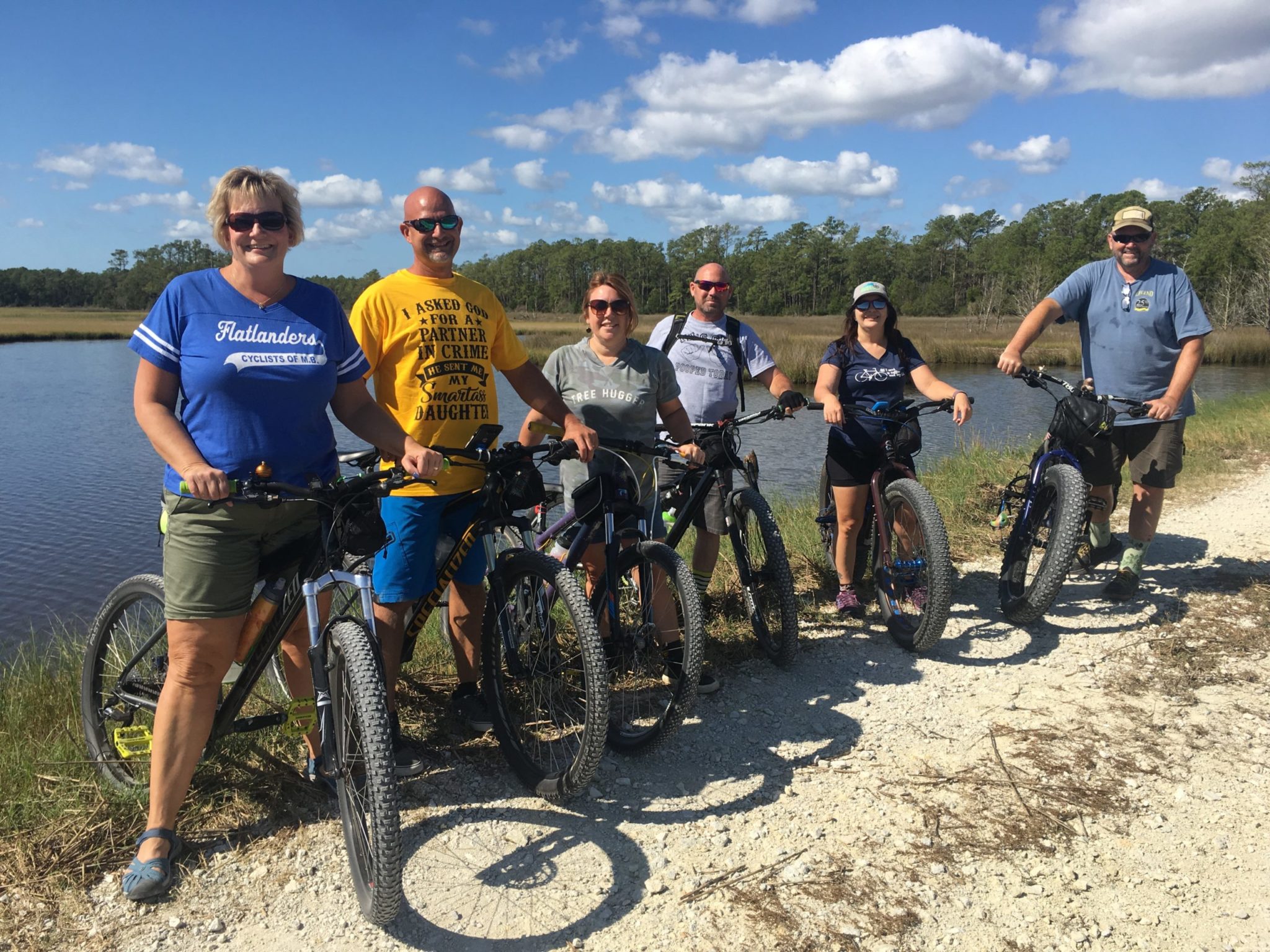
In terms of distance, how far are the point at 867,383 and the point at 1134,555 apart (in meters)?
2.08

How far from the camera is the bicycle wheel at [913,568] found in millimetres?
4144

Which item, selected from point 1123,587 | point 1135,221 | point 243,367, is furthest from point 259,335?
point 1123,587

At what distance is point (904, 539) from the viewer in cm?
452

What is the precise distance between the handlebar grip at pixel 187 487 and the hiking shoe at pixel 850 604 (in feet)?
11.4

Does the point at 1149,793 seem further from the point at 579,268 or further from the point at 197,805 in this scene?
the point at 579,268

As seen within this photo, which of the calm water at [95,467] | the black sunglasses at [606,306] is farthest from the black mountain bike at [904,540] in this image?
the calm water at [95,467]

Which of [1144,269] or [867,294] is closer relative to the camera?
[867,294]

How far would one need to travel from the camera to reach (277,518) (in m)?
2.61

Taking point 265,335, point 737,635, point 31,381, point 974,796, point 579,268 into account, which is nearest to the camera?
point 265,335

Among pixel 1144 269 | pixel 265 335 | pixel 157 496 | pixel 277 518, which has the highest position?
pixel 1144 269

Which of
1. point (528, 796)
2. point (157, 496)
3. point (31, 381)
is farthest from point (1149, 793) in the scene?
point (31, 381)

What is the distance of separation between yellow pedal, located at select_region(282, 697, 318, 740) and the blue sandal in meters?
0.45

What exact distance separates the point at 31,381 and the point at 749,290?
3227 inches

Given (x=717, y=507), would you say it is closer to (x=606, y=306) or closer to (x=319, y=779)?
(x=606, y=306)
